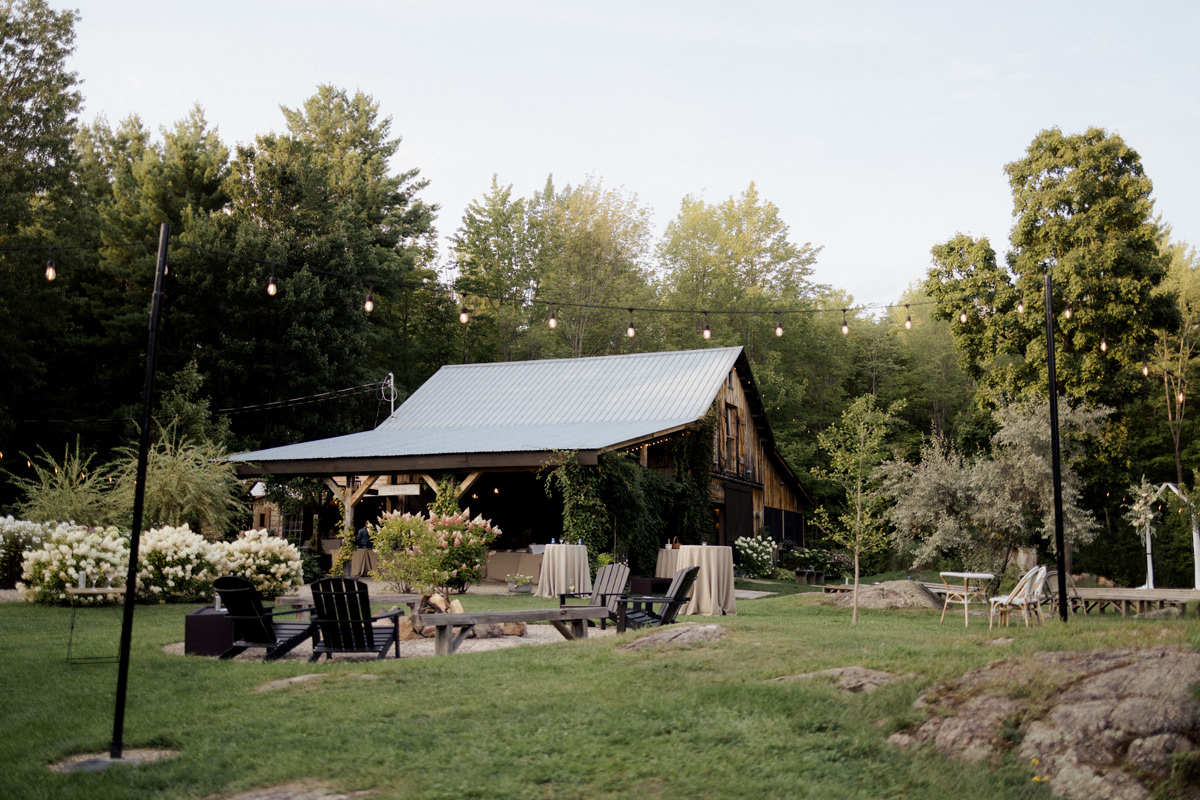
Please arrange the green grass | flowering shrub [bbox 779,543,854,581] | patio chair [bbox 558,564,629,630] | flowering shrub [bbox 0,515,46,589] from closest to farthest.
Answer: the green grass
patio chair [bbox 558,564,629,630]
flowering shrub [bbox 0,515,46,589]
flowering shrub [bbox 779,543,854,581]

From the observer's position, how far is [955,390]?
3712 cm

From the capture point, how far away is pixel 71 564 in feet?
38.6

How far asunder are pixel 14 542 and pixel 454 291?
1358cm

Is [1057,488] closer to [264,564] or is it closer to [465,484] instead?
[264,564]

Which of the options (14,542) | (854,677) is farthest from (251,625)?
(14,542)

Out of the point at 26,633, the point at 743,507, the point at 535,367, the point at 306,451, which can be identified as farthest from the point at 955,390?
the point at 26,633

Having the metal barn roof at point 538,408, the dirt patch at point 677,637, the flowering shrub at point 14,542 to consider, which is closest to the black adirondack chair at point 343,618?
the dirt patch at point 677,637

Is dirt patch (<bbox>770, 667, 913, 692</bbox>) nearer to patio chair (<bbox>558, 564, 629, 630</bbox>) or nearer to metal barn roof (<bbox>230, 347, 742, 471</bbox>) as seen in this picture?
patio chair (<bbox>558, 564, 629, 630</bbox>)

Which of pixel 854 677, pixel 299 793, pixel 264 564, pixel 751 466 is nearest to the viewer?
pixel 299 793

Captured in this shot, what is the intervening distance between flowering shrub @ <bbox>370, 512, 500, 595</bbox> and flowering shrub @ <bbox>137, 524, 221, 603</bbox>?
7.23 ft

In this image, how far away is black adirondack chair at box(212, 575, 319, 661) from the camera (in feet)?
25.6

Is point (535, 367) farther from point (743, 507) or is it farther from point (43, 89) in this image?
point (43, 89)

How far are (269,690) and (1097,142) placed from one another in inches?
970

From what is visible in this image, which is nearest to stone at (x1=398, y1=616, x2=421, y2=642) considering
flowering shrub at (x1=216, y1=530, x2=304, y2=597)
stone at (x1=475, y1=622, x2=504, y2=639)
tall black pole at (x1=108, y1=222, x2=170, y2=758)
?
stone at (x1=475, y1=622, x2=504, y2=639)
